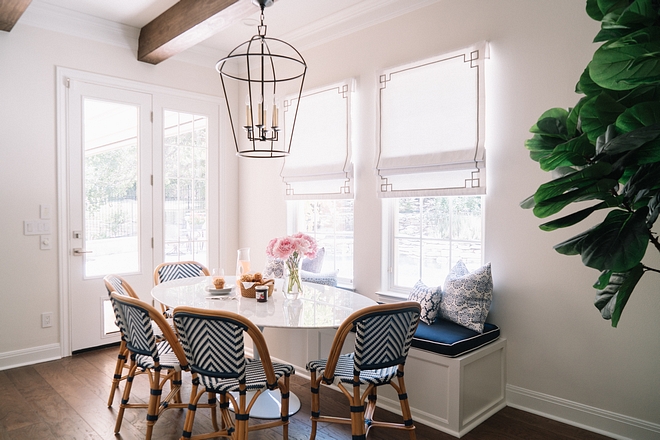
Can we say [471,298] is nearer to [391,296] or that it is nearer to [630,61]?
[391,296]

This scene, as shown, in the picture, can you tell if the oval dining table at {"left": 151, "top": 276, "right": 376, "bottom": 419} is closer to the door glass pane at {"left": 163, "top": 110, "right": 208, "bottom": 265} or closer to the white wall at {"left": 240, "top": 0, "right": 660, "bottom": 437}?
the white wall at {"left": 240, "top": 0, "right": 660, "bottom": 437}

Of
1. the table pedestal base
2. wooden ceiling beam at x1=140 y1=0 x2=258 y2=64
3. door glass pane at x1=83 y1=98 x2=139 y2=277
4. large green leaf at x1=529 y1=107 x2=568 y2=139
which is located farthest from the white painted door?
large green leaf at x1=529 y1=107 x2=568 y2=139

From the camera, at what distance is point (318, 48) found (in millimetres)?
4102

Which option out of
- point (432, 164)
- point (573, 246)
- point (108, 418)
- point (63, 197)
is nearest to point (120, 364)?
point (108, 418)

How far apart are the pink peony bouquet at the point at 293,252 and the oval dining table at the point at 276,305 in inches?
4.4

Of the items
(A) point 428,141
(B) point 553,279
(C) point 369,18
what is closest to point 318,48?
(C) point 369,18

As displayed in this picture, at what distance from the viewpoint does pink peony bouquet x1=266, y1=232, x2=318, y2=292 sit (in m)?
2.71

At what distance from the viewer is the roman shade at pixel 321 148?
381cm

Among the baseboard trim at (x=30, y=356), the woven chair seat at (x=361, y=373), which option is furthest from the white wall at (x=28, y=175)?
the woven chair seat at (x=361, y=373)

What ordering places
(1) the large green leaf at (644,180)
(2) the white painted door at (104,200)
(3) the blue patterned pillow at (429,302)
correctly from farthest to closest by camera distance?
(2) the white painted door at (104,200) < (3) the blue patterned pillow at (429,302) < (1) the large green leaf at (644,180)

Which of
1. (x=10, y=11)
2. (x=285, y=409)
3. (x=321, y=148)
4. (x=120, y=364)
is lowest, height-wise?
(x=285, y=409)

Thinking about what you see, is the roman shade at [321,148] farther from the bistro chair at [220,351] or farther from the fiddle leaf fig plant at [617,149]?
the fiddle leaf fig plant at [617,149]

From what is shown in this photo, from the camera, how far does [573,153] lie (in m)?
1.13

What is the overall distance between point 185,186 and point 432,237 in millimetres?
2622
